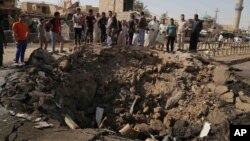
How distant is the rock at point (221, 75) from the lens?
517 inches

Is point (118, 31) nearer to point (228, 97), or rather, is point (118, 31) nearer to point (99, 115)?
point (99, 115)

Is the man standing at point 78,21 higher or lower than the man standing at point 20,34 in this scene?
higher

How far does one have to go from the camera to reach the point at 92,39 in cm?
1534

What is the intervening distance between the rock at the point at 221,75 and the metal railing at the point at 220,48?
20.4 ft

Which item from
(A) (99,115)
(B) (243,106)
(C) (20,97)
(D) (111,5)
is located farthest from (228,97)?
(D) (111,5)

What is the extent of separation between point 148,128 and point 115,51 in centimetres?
359

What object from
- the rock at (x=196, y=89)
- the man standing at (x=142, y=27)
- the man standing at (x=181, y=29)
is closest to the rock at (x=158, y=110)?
the rock at (x=196, y=89)

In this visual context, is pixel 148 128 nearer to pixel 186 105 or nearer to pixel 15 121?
pixel 186 105

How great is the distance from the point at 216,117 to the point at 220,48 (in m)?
11.9

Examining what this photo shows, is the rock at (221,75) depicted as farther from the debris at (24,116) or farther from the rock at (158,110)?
the debris at (24,116)

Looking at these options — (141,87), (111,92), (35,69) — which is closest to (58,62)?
(35,69)

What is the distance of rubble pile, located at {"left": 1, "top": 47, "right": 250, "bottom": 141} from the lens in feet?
38.0

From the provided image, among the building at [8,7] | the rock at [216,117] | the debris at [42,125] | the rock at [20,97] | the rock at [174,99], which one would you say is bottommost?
the rock at [216,117]

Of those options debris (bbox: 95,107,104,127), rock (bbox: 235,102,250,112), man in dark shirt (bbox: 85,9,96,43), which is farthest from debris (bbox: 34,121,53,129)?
man in dark shirt (bbox: 85,9,96,43)
